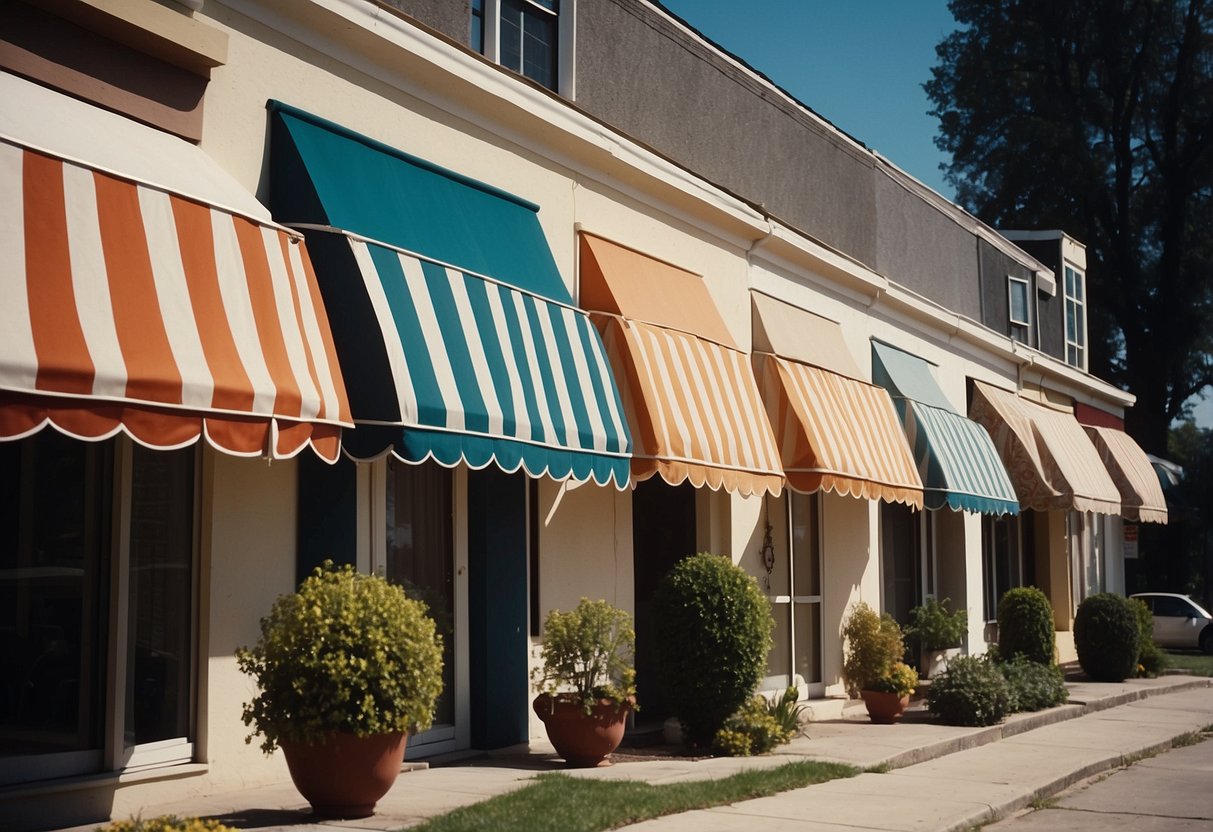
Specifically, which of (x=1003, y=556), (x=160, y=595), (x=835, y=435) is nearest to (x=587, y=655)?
(x=160, y=595)

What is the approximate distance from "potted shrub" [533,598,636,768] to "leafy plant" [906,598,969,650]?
340 inches

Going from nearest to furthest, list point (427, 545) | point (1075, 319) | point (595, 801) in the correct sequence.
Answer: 1. point (595, 801)
2. point (427, 545)
3. point (1075, 319)

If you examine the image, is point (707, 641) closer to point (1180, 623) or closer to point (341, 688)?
point (341, 688)

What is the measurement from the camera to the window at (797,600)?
1527cm

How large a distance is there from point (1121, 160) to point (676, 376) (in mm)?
34408

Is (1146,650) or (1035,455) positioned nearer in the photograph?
(1146,650)

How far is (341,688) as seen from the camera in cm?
746

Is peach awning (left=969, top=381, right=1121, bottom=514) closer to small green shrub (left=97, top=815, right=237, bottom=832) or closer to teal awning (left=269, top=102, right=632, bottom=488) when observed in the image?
teal awning (left=269, top=102, right=632, bottom=488)

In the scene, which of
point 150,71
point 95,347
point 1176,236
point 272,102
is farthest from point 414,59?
point 1176,236

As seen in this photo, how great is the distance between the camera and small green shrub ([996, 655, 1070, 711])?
1579 centimetres

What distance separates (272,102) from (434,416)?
233 centimetres

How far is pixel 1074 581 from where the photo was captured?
26.4m

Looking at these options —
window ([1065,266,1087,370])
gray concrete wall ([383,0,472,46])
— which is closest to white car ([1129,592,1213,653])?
window ([1065,266,1087,370])

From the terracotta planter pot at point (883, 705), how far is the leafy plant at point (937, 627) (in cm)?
328
